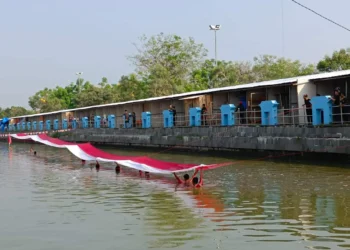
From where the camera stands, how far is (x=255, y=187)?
502 inches

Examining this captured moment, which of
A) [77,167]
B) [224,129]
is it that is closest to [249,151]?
[224,129]

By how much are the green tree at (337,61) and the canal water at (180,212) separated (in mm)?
32782

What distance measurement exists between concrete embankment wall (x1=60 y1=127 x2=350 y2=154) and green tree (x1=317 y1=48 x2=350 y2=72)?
76.3 ft

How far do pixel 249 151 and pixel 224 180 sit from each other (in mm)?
8562

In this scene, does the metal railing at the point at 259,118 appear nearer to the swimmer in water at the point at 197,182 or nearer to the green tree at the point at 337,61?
the swimmer in water at the point at 197,182

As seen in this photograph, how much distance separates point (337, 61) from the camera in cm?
4647

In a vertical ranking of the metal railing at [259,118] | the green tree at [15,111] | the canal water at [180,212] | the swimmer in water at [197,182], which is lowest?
the canal water at [180,212]

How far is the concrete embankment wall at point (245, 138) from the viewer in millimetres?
16828

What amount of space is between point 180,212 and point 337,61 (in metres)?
40.9

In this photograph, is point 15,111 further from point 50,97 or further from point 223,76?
point 223,76

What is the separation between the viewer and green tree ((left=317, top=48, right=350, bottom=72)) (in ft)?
151

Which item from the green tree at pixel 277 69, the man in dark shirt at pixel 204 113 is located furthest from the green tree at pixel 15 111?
the man in dark shirt at pixel 204 113

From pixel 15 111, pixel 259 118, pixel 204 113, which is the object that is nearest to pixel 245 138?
pixel 259 118

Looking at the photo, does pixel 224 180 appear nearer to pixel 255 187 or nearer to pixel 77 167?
pixel 255 187
